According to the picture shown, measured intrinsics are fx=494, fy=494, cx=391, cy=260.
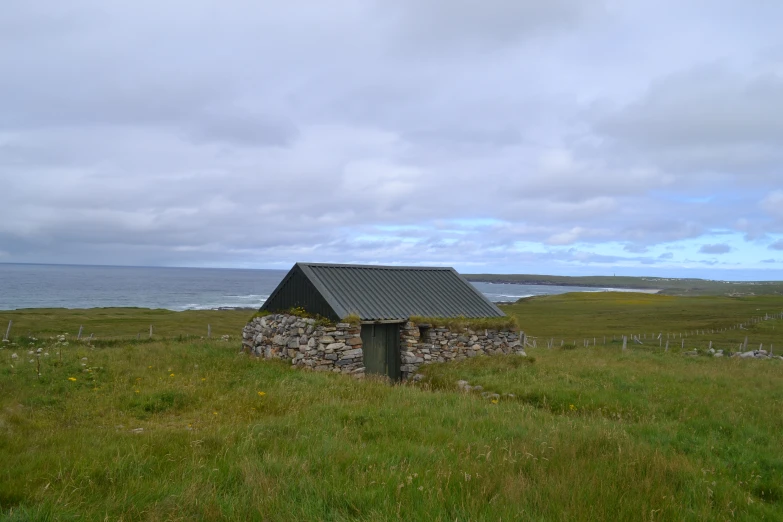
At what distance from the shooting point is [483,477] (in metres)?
5.71

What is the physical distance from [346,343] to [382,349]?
1811 mm

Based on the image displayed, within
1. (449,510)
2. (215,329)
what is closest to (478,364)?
(449,510)

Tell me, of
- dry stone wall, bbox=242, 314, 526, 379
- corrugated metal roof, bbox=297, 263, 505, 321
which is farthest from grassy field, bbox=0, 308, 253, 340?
corrugated metal roof, bbox=297, 263, 505, 321

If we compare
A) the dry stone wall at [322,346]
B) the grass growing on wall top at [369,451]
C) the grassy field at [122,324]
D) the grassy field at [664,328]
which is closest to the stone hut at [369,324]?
the dry stone wall at [322,346]

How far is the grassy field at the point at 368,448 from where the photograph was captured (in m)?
4.99

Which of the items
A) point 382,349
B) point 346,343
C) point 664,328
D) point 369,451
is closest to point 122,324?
point 382,349

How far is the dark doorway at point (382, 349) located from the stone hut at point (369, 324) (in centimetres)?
3

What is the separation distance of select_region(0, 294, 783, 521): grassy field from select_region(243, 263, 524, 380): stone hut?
2.05m

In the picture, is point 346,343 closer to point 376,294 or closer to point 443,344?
point 376,294

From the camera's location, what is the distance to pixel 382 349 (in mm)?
17125

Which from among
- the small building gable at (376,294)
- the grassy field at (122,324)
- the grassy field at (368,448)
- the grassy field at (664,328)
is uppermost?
the small building gable at (376,294)

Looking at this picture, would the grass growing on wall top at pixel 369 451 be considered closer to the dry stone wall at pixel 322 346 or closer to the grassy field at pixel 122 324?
the dry stone wall at pixel 322 346

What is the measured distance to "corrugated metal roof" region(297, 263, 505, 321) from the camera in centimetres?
1703

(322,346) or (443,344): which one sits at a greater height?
(322,346)
